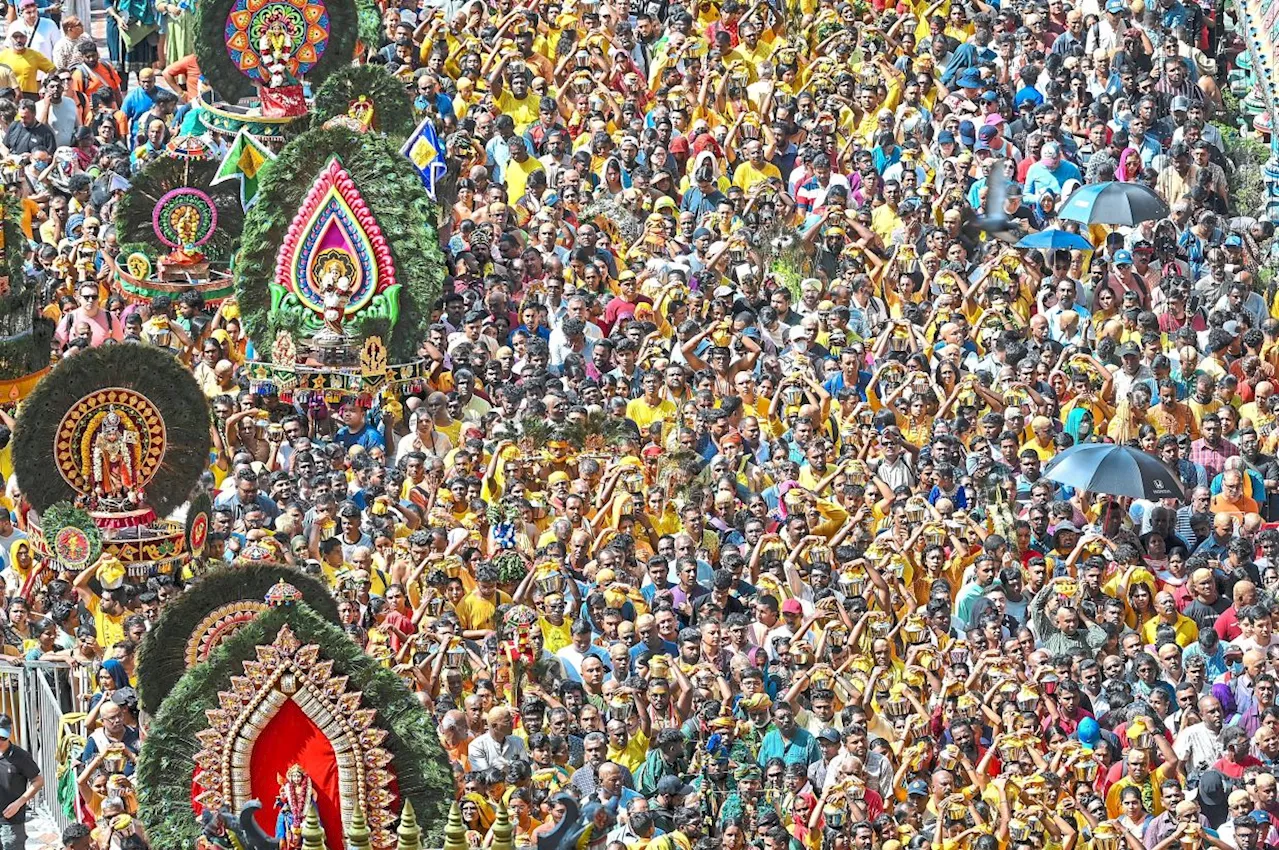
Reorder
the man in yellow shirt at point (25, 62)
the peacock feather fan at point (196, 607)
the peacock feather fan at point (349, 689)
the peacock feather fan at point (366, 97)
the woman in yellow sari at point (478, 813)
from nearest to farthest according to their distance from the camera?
the peacock feather fan at point (349, 689) < the peacock feather fan at point (196, 607) < the woman in yellow sari at point (478, 813) < the peacock feather fan at point (366, 97) < the man in yellow shirt at point (25, 62)

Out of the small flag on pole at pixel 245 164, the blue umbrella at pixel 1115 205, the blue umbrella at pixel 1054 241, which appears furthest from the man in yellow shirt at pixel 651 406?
the small flag on pole at pixel 245 164

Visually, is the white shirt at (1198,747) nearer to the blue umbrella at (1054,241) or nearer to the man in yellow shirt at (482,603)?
the man in yellow shirt at (482,603)

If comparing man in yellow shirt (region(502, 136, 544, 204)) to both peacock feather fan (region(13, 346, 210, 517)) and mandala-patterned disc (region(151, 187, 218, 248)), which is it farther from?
peacock feather fan (region(13, 346, 210, 517))

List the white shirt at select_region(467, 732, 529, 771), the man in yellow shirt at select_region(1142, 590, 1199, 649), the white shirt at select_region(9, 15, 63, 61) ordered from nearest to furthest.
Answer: the white shirt at select_region(467, 732, 529, 771), the man in yellow shirt at select_region(1142, 590, 1199, 649), the white shirt at select_region(9, 15, 63, 61)

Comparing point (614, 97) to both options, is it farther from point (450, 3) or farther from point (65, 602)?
point (65, 602)

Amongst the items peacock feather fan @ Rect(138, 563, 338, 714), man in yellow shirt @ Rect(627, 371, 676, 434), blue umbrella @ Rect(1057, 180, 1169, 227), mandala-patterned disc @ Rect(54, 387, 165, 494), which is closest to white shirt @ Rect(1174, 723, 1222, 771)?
man in yellow shirt @ Rect(627, 371, 676, 434)

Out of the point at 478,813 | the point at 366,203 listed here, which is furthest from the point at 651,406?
the point at 478,813
